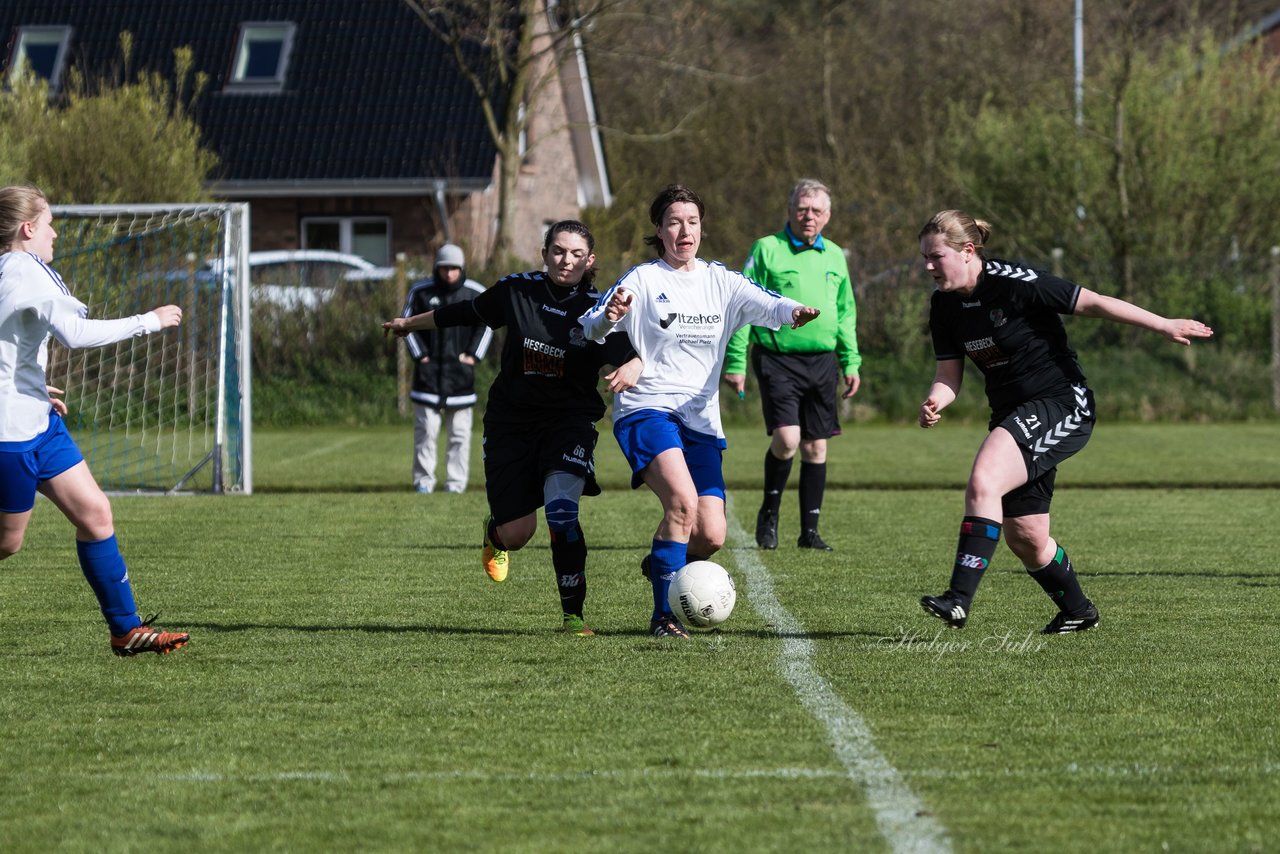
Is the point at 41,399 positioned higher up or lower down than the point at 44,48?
lower down

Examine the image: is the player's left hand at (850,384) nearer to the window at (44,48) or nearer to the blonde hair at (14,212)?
the blonde hair at (14,212)

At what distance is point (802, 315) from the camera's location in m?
6.77

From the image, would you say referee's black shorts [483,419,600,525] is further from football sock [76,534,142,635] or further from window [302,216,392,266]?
window [302,216,392,266]

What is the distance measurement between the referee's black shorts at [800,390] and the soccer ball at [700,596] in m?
3.24

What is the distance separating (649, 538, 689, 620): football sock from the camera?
6.78 m

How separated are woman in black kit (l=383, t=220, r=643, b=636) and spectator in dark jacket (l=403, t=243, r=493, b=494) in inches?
264

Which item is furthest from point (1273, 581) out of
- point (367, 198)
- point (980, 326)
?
point (367, 198)

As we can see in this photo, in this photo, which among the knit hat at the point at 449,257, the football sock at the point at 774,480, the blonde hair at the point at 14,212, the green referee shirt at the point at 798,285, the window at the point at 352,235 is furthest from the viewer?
the window at the point at 352,235

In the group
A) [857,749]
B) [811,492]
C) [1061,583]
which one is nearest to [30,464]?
[857,749]

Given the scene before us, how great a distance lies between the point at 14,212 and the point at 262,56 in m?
26.7

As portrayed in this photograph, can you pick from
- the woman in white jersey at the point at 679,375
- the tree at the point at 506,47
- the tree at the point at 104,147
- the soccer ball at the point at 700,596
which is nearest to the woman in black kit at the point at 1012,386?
the woman in white jersey at the point at 679,375

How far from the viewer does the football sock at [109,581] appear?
248 inches

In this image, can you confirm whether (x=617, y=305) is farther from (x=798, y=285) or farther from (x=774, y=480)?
(x=774, y=480)

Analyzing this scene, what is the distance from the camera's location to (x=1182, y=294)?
2370 cm
